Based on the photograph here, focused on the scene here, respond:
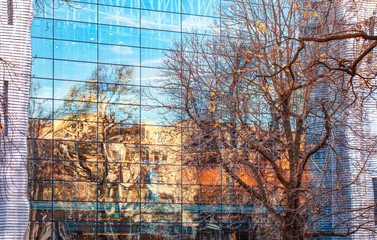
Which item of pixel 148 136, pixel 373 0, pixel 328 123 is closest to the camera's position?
pixel 328 123

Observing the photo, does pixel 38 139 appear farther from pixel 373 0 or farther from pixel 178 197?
pixel 373 0

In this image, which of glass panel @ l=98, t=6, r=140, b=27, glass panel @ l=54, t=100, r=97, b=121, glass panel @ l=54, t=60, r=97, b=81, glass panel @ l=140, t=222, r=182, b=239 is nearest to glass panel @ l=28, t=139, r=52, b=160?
glass panel @ l=54, t=100, r=97, b=121

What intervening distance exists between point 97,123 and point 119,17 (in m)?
6.38

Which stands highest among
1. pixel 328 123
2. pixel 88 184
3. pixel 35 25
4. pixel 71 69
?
pixel 35 25

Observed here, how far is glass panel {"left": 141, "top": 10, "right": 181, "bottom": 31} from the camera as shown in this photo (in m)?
31.8

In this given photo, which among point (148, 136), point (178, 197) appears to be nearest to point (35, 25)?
point (148, 136)

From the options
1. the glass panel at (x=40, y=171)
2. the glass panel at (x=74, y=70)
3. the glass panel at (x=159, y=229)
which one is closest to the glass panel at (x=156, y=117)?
the glass panel at (x=74, y=70)

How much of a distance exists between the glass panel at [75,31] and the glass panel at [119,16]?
802mm

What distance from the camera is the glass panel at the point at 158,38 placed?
104 ft

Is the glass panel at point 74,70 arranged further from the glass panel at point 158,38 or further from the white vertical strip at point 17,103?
the white vertical strip at point 17,103

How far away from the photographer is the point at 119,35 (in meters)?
31.2

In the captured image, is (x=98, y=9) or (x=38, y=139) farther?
(x=98, y=9)

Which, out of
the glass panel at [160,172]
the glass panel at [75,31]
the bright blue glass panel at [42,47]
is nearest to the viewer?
the bright blue glass panel at [42,47]

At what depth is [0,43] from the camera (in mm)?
25484
